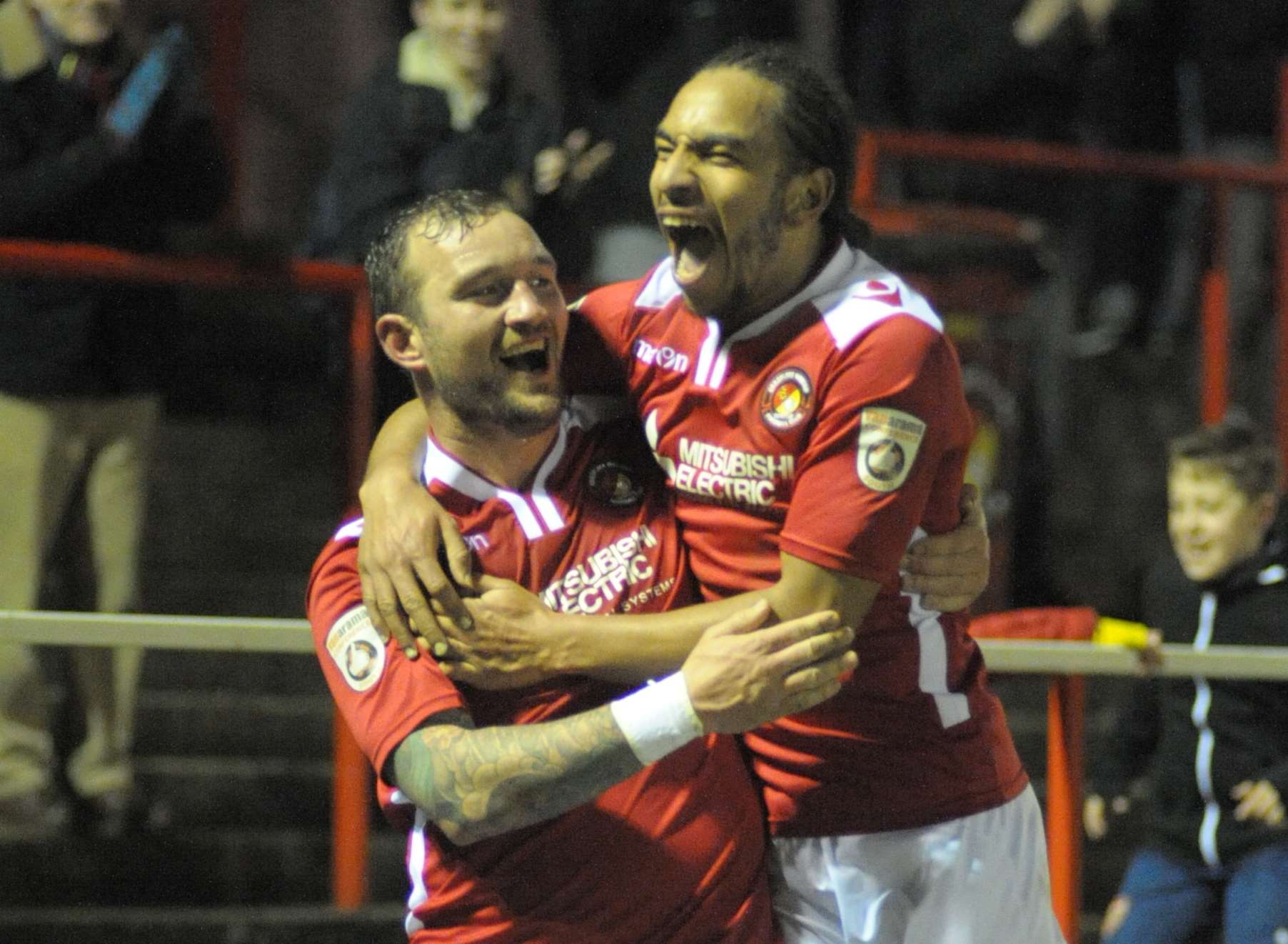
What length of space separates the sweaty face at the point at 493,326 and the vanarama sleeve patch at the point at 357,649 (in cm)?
32

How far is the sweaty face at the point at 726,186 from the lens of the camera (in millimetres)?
2564

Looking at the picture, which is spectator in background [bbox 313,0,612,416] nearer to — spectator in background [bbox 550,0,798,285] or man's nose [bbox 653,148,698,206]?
spectator in background [bbox 550,0,798,285]

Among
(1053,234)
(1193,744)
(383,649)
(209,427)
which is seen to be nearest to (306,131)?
(209,427)

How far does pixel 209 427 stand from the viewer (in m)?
5.64

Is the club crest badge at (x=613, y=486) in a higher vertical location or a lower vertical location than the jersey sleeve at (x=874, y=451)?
lower

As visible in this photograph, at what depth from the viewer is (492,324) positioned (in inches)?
103

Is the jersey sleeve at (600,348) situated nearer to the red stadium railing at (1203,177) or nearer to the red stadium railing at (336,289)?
the red stadium railing at (336,289)

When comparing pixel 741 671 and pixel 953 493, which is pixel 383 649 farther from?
pixel 953 493

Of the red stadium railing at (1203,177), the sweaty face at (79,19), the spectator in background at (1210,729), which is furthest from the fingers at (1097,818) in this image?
the sweaty face at (79,19)

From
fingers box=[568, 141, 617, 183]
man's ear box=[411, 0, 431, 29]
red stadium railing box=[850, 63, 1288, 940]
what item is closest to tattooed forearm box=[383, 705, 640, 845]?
fingers box=[568, 141, 617, 183]

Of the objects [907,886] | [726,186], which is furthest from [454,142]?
[907,886]

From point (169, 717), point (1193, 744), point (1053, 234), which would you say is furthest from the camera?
point (1053, 234)

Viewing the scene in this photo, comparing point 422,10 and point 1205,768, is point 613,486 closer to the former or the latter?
point 1205,768

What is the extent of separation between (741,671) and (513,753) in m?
A: 0.30
